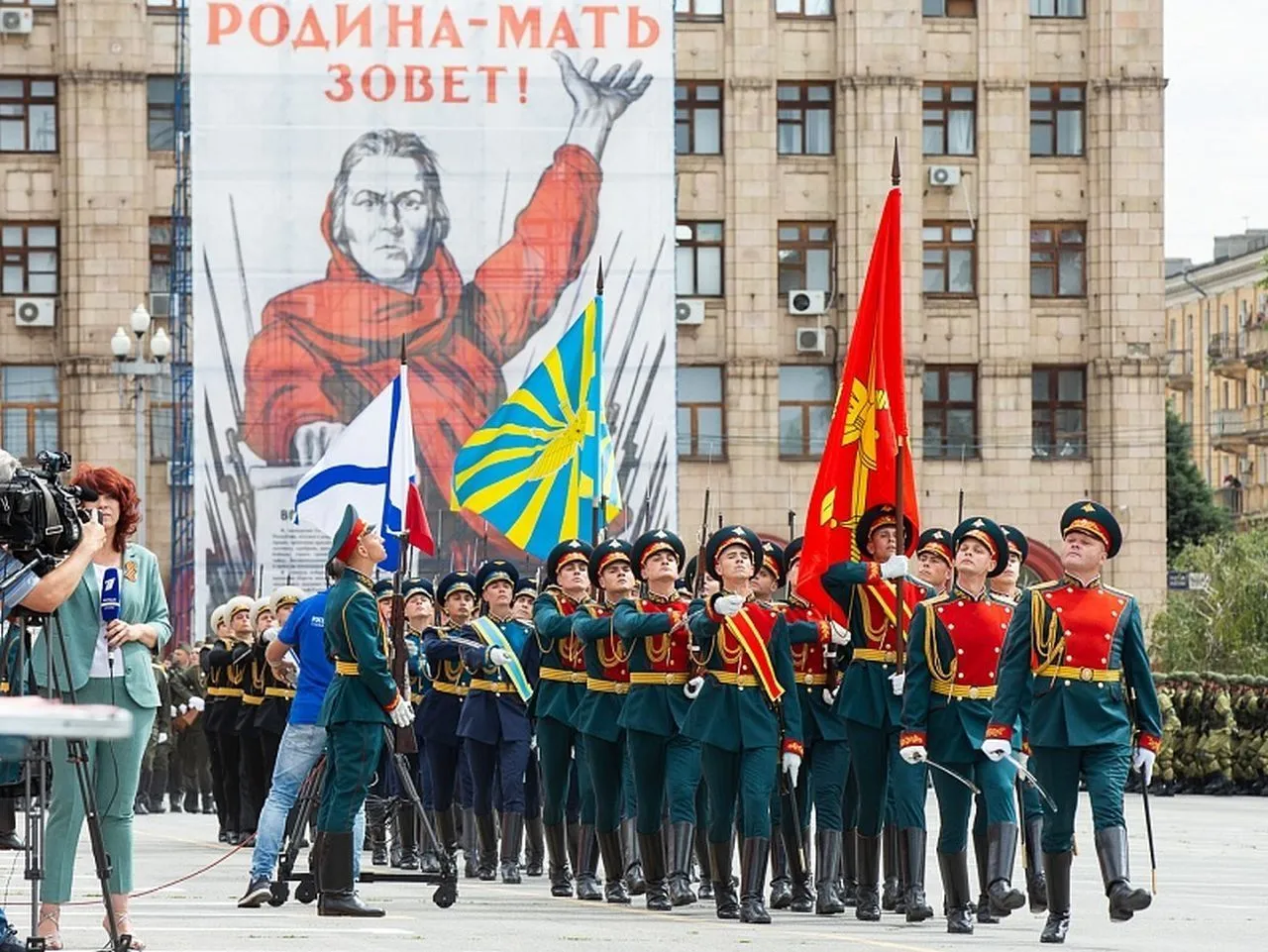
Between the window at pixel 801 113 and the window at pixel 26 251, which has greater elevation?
the window at pixel 801 113

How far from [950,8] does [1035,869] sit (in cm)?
3857

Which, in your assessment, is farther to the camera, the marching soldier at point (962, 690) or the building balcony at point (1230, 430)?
the building balcony at point (1230, 430)

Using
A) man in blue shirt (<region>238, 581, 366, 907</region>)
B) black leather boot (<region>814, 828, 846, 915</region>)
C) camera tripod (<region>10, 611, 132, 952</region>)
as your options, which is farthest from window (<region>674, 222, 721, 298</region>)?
camera tripod (<region>10, 611, 132, 952</region>)

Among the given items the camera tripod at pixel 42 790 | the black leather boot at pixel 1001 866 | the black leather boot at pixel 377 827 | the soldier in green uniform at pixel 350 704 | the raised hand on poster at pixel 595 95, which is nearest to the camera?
the camera tripod at pixel 42 790

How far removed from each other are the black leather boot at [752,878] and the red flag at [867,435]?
1544mm

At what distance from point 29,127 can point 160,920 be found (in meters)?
38.7

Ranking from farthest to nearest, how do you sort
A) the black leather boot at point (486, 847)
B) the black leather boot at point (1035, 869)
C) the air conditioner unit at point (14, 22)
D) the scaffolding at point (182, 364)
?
the air conditioner unit at point (14, 22) < the scaffolding at point (182, 364) < the black leather boot at point (486, 847) < the black leather boot at point (1035, 869)

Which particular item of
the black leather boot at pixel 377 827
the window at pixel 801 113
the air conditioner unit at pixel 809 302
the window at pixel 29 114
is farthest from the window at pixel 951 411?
the black leather boot at pixel 377 827

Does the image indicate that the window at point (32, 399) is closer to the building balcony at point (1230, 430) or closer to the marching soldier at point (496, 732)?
the marching soldier at point (496, 732)

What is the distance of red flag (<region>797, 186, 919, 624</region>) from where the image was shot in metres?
15.8

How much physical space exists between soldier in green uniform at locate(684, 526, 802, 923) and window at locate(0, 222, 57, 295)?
38465 millimetres

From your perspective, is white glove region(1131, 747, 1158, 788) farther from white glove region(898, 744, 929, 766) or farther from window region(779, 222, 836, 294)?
window region(779, 222, 836, 294)

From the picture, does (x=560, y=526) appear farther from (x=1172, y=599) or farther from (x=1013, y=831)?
(x=1172, y=599)

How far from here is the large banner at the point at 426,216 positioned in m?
48.8
